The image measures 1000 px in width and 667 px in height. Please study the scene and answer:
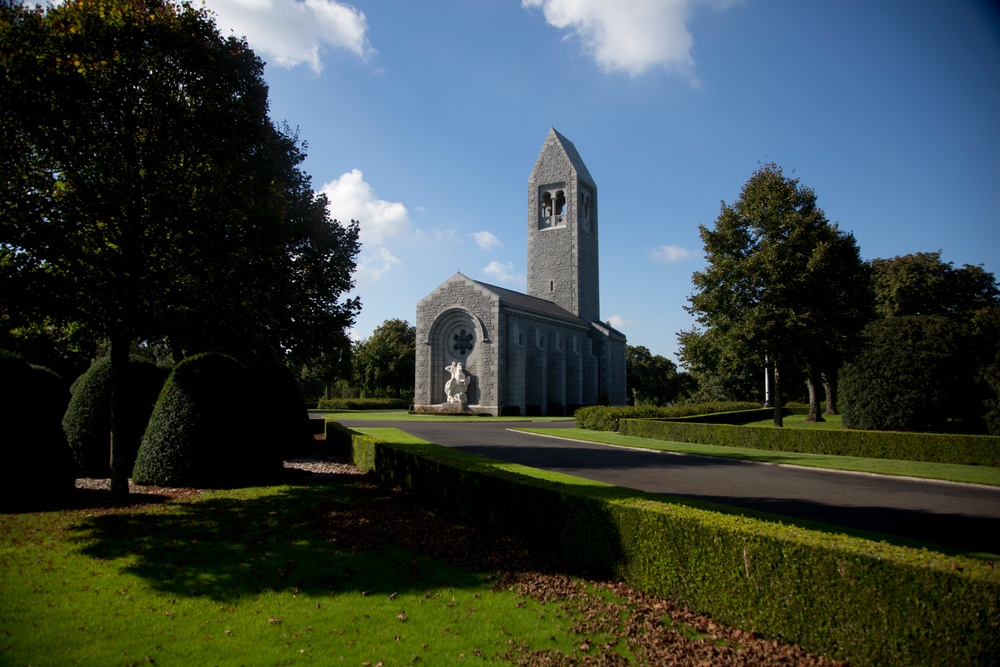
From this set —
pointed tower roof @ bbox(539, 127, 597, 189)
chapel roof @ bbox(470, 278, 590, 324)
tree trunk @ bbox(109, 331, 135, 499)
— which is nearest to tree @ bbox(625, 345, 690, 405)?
chapel roof @ bbox(470, 278, 590, 324)

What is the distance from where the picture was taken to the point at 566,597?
6016 millimetres

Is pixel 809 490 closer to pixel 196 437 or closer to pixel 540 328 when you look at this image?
pixel 196 437

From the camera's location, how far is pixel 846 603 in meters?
4.55

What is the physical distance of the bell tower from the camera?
160 feet

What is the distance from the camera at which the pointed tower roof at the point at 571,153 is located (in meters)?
49.8

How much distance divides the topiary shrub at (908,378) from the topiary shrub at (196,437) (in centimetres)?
2510

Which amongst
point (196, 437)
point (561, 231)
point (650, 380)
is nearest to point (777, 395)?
point (196, 437)

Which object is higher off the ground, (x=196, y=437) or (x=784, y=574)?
(x=196, y=437)

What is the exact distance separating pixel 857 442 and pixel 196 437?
17915 millimetres

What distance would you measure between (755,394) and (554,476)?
62872 millimetres

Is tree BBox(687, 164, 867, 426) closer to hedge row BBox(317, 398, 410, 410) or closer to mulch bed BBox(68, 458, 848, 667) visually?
mulch bed BBox(68, 458, 848, 667)

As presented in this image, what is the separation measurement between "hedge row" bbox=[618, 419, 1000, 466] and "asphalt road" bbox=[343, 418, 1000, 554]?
3.31 meters

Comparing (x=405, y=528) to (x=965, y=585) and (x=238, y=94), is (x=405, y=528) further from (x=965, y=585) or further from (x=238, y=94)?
(x=238, y=94)

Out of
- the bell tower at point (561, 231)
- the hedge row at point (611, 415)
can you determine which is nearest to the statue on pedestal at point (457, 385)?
the hedge row at point (611, 415)
